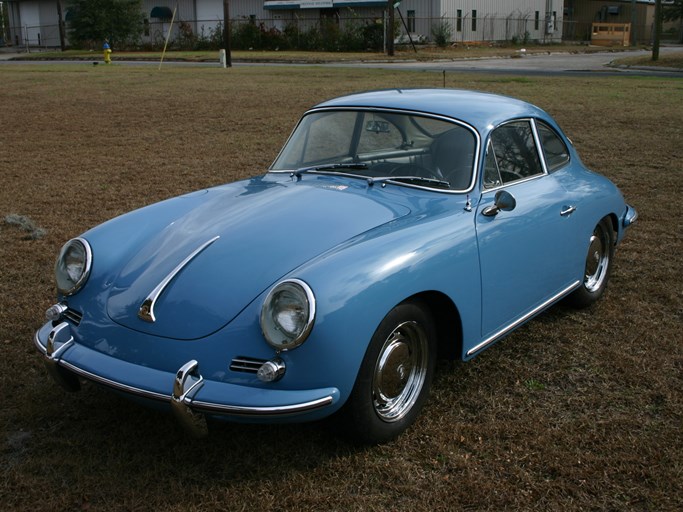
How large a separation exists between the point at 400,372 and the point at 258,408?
766 mm

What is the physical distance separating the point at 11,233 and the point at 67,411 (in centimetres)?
338

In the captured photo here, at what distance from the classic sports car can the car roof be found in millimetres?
15

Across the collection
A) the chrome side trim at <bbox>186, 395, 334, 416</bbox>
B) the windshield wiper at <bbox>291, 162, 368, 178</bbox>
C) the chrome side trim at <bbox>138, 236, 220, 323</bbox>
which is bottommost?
the chrome side trim at <bbox>186, 395, 334, 416</bbox>

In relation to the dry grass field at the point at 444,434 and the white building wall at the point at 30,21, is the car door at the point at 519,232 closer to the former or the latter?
the dry grass field at the point at 444,434

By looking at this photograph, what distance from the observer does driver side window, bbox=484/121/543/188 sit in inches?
161

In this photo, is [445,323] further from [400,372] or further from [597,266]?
[597,266]

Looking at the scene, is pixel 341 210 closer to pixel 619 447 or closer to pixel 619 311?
pixel 619 447

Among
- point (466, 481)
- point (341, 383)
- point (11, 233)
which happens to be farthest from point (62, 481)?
point (11, 233)

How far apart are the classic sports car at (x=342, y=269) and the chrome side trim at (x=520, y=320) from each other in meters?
0.02

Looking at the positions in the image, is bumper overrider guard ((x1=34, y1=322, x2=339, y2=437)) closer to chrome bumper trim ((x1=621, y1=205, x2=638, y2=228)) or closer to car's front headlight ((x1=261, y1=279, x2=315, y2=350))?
car's front headlight ((x1=261, y1=279, x2=315, y2=350))

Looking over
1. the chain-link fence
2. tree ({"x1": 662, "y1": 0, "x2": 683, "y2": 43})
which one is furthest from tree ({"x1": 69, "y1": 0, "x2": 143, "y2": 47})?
tree ({"x1": 662, "y1": 0, "x2": 683, "y2": 43})

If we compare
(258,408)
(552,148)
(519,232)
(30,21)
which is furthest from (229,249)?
(30,21)

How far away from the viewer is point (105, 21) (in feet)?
140

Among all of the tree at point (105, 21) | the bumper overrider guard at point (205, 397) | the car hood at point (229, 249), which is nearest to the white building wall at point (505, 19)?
the tree at point (105, 21)
